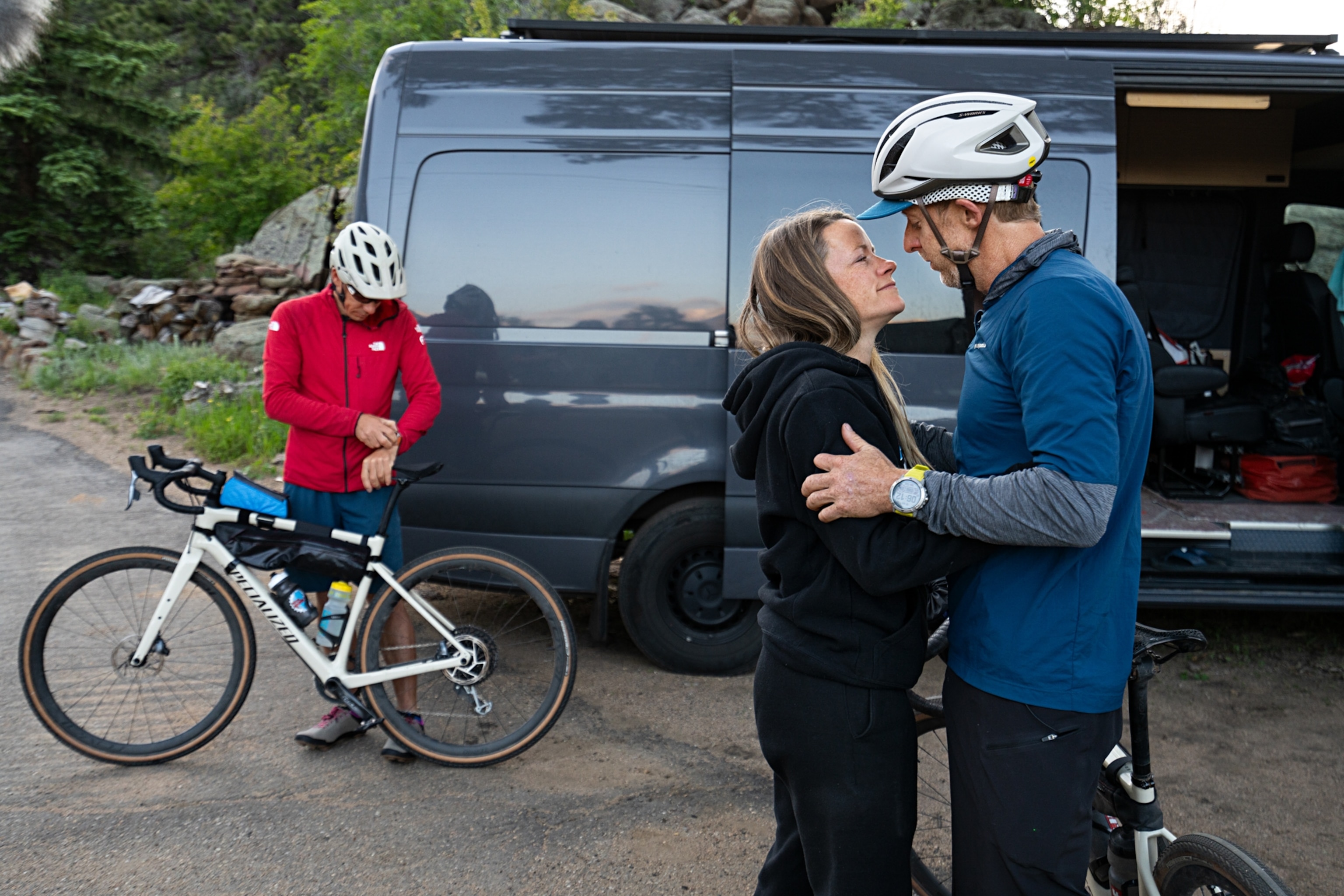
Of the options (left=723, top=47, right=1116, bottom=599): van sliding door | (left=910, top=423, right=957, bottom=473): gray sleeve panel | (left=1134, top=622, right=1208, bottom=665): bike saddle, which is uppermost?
(left=723, top=47, right=1116, bottom=599): van sliding door

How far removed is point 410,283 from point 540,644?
1.60m

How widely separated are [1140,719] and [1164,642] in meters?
0.17

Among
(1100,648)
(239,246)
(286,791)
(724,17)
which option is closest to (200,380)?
(239,246)

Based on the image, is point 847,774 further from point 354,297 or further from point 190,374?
point 190,374

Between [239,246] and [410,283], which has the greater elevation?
[239,246]

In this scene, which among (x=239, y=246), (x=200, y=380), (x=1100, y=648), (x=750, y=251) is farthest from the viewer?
(x=239, y=246)

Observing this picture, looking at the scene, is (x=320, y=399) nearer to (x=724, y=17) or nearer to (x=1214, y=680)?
(x=1214, y=680)

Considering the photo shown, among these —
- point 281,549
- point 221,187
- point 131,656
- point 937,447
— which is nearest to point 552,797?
point 281,549

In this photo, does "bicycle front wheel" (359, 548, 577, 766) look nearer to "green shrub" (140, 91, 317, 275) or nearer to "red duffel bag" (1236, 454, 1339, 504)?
"red duffel bag" (1236, 454, 1339, 504)

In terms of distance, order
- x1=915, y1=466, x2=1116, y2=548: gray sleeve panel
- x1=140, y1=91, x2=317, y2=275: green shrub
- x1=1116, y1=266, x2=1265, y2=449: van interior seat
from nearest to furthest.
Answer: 1. x1=915, y1=466, x2=1116, y2=548: gray sleeve panel
2. x1=1116, y1=266, x2=1265, y2=449: van interior seat
3. x1=140, y1=91, x2=317, y2=275: green shrub

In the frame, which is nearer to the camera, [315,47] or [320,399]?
[320,399]

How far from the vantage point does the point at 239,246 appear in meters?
17.0

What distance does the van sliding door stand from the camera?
159 inches

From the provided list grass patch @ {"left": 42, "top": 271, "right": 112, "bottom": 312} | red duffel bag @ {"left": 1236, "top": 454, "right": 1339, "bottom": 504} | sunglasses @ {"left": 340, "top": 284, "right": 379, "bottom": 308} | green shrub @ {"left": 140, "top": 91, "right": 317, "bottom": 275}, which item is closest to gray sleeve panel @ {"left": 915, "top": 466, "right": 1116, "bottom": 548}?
sunglasses @ {"left": 340, "top": 284, "right": 379, "bottom": 308}
